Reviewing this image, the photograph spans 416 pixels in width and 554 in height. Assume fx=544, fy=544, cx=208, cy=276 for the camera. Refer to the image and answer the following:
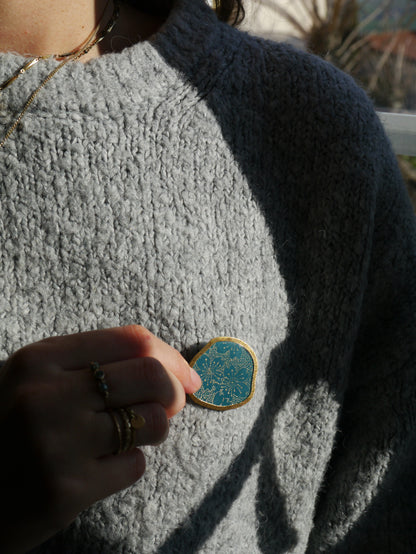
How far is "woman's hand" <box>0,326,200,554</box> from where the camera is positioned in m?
0.47

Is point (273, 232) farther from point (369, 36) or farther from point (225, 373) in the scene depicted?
point (369, 36)

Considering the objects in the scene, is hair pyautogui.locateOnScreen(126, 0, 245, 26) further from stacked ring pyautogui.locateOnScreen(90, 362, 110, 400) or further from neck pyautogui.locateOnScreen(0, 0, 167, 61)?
stacked ring pyautogui.locateOnScreen(90, 362, 110, 400)

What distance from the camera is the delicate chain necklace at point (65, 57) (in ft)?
1.99

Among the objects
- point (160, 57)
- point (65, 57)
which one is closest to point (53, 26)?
point (65, 57)

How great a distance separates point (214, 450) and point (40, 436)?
0.25 metres

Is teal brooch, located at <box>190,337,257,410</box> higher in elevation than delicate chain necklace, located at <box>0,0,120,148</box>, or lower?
lower

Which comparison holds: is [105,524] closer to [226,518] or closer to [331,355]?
[226,518]

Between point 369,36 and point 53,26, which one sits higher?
point 53,26

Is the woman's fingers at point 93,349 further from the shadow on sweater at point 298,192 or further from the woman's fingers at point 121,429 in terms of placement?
the shadow on sweater at point 298,192

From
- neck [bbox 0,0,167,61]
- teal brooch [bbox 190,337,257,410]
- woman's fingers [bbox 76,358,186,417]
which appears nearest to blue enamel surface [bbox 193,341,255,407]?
teal brooch [bbox 190,337,257,410]

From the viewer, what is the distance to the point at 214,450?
652 mm

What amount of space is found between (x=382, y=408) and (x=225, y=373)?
24 cm

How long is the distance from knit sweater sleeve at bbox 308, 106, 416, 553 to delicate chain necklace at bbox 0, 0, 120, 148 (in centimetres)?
39

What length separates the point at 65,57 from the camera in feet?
2.24
